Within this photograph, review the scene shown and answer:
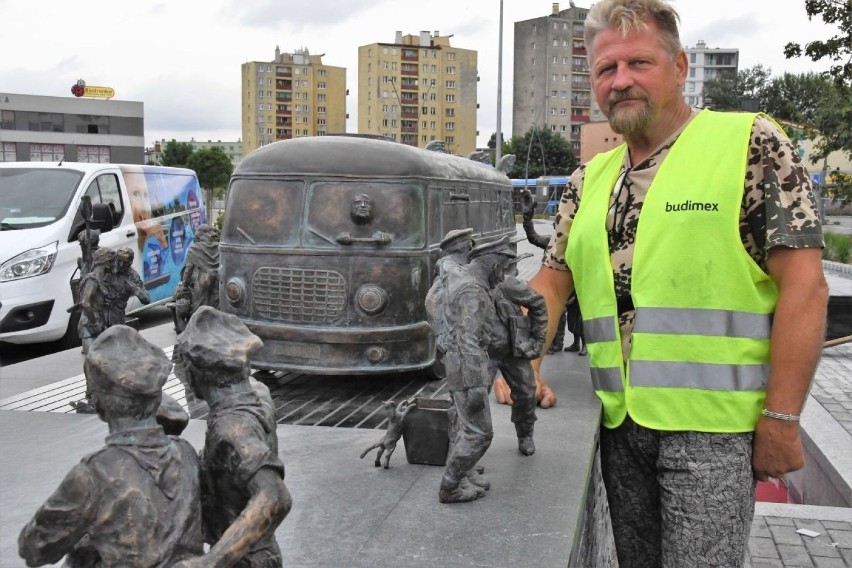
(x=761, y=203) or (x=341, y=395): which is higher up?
(x=761, y=203)

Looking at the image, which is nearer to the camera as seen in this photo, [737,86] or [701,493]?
[701,493]

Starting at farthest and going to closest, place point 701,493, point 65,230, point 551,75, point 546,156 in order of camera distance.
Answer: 1. point 551,75
2. point 546,156
3. point 65,230
4. point 701,493

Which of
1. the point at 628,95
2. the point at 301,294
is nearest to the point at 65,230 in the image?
the point at 301,294

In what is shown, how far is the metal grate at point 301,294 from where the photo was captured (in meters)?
7.87

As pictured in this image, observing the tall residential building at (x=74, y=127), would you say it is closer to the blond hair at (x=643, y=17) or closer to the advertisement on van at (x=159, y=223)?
the advertisement on van at (x=159, y=223)

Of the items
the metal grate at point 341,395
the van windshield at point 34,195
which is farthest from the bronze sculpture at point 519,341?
the van windshield at point 34,195

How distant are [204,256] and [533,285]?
5.10 meters

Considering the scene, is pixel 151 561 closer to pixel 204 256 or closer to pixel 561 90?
pixel 204 256

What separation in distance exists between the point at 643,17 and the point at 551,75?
8740 centimetres

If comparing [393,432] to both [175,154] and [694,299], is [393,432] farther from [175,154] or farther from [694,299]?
[175,154]

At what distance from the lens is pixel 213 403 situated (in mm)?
2445

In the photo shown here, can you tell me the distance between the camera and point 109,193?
504 inches

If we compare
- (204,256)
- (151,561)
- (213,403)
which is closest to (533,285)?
(213,403)

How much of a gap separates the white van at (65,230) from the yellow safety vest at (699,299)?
5788 mm
